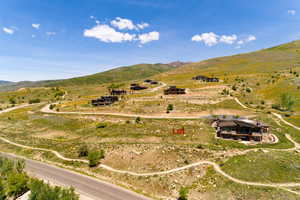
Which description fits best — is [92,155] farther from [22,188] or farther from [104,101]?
[104,101]

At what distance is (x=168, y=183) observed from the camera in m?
30.7

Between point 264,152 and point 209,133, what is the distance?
581 inches

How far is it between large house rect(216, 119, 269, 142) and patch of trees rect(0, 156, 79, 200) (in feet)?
133

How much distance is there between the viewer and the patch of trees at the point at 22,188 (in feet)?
73.1

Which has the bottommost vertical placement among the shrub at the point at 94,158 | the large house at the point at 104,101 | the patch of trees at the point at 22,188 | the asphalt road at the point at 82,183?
the asphalt road at the point at 82,183

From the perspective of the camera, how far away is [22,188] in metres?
29.0

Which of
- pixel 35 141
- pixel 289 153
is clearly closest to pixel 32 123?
pixel 35 141

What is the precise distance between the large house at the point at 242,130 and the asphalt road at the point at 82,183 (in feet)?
101

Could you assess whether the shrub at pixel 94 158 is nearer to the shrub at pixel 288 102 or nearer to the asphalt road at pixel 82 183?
the asphalt road at pixel 82 183

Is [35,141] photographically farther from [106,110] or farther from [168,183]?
[168,183]

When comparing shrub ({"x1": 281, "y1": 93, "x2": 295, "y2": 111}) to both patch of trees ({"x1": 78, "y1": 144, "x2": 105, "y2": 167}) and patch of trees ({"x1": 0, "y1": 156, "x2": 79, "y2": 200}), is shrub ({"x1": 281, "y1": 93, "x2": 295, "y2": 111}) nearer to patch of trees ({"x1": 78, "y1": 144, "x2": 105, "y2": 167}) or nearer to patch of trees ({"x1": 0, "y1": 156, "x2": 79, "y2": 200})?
patch of trees ({"x1": 78, "y1": 144, "x2": 105, "y2": 167})

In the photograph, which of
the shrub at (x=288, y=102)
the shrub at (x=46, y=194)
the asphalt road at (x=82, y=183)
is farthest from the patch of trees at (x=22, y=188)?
the shrub at (x=288, y=102)

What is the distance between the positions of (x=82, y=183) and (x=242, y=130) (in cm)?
4312

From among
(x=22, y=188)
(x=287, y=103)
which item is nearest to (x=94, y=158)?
(x=22, y=188)
